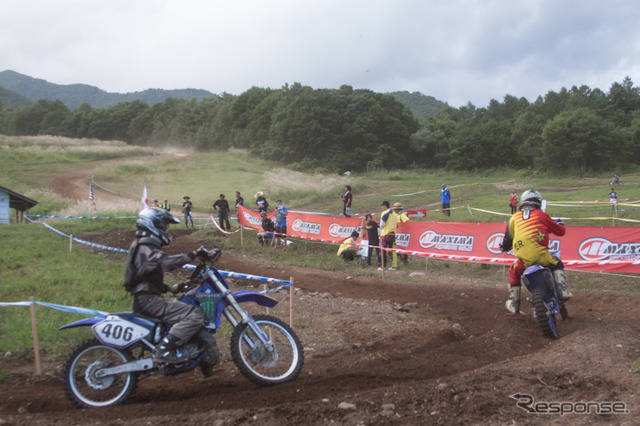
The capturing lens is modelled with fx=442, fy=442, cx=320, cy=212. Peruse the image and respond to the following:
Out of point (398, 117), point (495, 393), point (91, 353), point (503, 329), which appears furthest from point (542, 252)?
point (398, 117)

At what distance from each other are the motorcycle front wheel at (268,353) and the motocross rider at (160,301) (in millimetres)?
275

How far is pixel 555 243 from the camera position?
10.2m

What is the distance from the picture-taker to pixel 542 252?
6207mm

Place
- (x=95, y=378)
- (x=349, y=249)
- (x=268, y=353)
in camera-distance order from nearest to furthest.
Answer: (x=95, y=378), (x=268, y=353), (x=349, y=249)

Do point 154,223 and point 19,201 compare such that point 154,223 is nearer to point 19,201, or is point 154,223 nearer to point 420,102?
point 19,201

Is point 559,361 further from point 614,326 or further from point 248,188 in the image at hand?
point 248,188

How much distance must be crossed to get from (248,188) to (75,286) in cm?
3307

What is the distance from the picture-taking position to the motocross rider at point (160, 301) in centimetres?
436

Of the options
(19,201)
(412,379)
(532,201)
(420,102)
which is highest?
(420,102)

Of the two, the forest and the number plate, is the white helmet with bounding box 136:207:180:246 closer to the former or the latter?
the number plate

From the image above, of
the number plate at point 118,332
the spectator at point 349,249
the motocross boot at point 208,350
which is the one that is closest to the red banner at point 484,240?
the spectator at point 349,249

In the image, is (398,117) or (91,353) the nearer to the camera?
(91,353)

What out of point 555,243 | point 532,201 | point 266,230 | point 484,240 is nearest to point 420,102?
point 266,230

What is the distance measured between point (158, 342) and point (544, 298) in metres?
4.86
